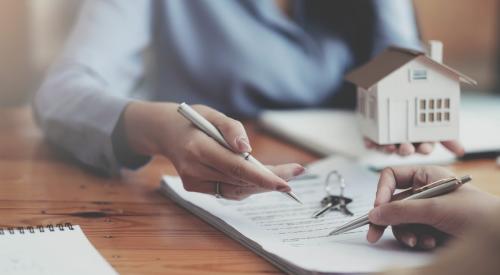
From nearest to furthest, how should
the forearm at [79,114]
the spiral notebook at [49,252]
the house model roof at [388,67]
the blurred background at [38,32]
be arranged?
the spiral notebook at [49,252] < the house model roof at [388,67] < the forearm at [79,114] < the blurred background at [38,32]

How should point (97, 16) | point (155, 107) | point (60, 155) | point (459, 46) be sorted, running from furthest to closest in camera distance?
point (459, 46) → point (97, 16) → point (60, 155) → point (155, 107)

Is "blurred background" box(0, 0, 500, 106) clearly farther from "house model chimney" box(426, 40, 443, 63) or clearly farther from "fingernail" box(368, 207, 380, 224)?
"fingernail" box(368, 207, 380, 224)

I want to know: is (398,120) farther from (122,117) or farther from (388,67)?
(122,117)

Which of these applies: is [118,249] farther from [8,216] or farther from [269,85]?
[269,85]

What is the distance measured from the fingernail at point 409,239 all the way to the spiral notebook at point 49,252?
0.23 metres

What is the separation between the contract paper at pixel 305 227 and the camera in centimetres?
65

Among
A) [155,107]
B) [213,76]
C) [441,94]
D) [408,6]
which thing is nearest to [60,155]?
[155,107]

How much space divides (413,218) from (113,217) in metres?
0.30

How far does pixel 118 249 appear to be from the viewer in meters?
0.71

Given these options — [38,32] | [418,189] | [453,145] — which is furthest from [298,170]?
[38,32]

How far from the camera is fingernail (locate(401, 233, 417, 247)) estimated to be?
0.67m

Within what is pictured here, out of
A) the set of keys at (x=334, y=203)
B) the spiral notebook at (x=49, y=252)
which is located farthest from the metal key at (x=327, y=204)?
the spiral notebook at (x=49, y=252)

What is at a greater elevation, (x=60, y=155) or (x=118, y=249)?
(x=60, y=155)

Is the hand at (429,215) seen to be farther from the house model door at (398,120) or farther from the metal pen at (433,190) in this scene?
the house model door at (398,120)
